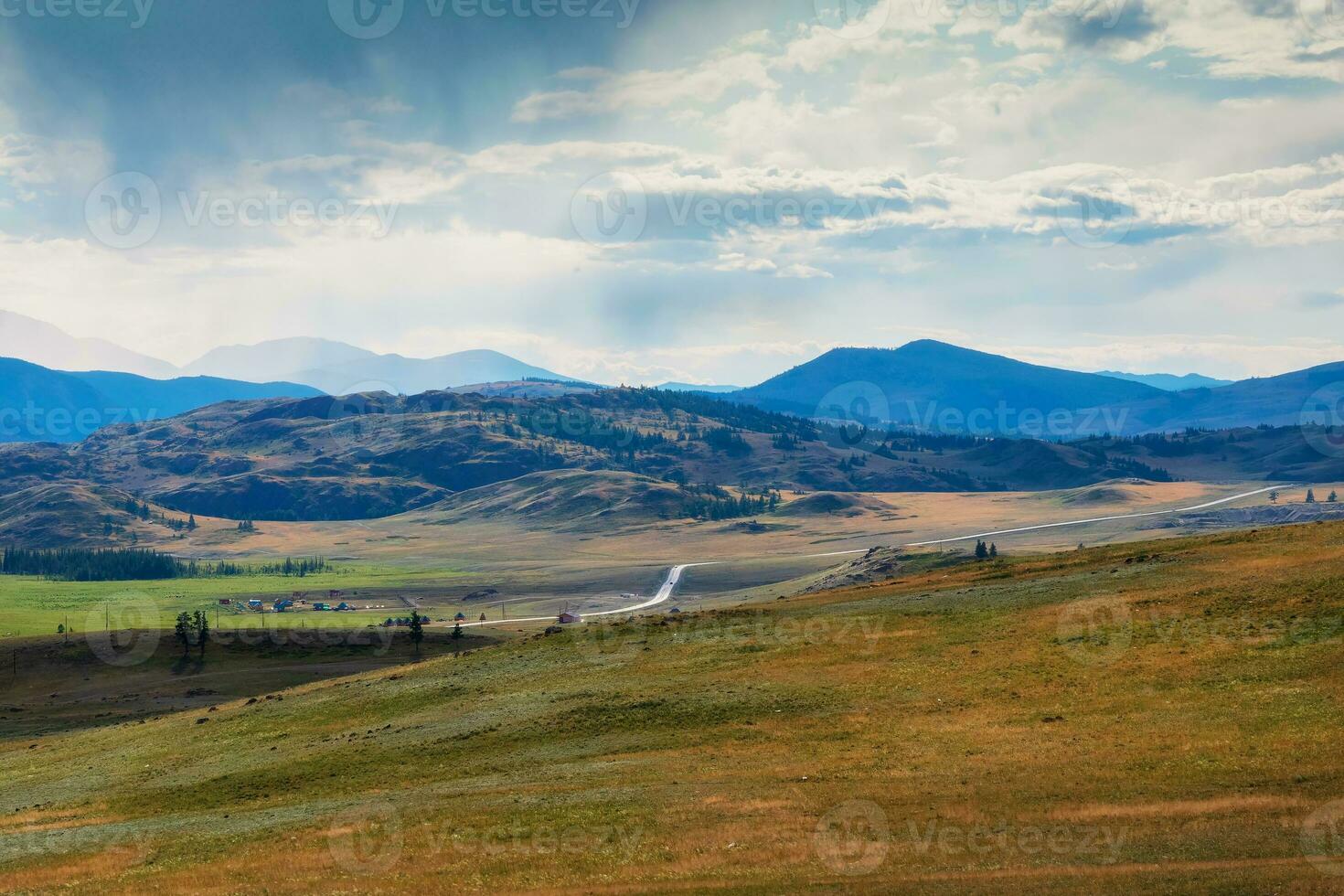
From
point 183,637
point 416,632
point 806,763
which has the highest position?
point 806,763

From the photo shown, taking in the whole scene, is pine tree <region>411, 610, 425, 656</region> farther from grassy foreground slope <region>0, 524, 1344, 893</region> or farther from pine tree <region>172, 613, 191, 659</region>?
grassy foreground slope <region>0, 524, 1344, 893</region>

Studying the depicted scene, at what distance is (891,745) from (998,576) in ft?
175

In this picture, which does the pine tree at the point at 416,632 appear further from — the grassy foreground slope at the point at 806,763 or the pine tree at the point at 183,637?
the grassy foreground slope at the point at 806,763

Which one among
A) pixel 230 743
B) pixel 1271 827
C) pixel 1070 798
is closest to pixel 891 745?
pixel 1070 798

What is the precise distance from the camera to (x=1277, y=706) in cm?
4934

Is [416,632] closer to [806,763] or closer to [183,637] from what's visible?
[183,637]

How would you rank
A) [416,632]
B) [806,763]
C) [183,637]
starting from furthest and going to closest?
[416,632] → [183,637] → [806,763]

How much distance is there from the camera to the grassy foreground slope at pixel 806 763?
37.2 metres

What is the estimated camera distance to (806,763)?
5175cm

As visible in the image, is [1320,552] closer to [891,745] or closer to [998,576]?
[998,576]

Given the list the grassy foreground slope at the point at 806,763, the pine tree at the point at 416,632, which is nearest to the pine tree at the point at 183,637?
the pine tree at the point at 416,632

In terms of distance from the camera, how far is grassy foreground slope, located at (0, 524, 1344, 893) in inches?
1467

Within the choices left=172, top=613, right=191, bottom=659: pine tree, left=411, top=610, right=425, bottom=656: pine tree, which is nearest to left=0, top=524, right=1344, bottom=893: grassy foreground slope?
left=172, top=613, right=191, bottom=659: pine tree

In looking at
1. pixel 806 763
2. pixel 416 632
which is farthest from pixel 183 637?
pixel 806 763
